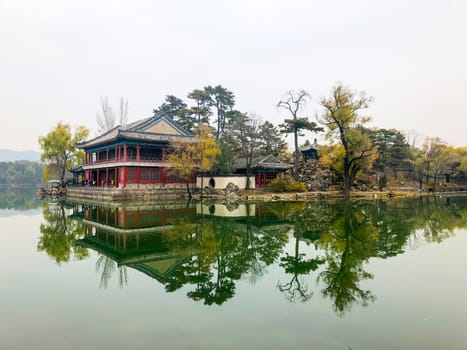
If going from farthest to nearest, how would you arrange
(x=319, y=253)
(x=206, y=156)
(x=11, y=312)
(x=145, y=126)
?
(x=145, y=126), (x=206, y=156), (x=319, y=253), (x=11, y=312)

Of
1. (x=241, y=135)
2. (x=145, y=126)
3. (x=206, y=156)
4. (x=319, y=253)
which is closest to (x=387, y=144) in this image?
(x=241, y=135)

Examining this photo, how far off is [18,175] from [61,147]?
71.5 m

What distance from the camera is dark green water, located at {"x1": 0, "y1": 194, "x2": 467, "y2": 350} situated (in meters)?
5.20

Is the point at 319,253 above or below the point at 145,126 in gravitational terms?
below

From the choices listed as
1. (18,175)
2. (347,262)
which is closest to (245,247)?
(347,262)

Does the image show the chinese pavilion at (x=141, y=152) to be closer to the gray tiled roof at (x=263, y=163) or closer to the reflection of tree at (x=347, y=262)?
the gray tiled roof at (x=263, y=163)

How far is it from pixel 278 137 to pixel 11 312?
46721mm

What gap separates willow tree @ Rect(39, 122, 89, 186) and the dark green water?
116 feet

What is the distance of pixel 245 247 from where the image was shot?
468 inches

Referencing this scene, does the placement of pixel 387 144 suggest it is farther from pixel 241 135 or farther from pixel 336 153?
pixel 241 135

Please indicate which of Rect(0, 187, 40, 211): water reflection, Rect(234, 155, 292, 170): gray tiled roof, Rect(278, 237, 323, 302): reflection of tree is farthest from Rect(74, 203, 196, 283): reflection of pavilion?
Rect(234, 155, 292, 170): gray tiled roof

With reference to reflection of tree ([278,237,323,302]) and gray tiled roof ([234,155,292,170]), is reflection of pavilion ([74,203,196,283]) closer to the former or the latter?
reflection of tree ([278,237,323,302])

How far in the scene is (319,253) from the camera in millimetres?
10789

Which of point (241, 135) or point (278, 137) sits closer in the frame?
point (241, 135)
